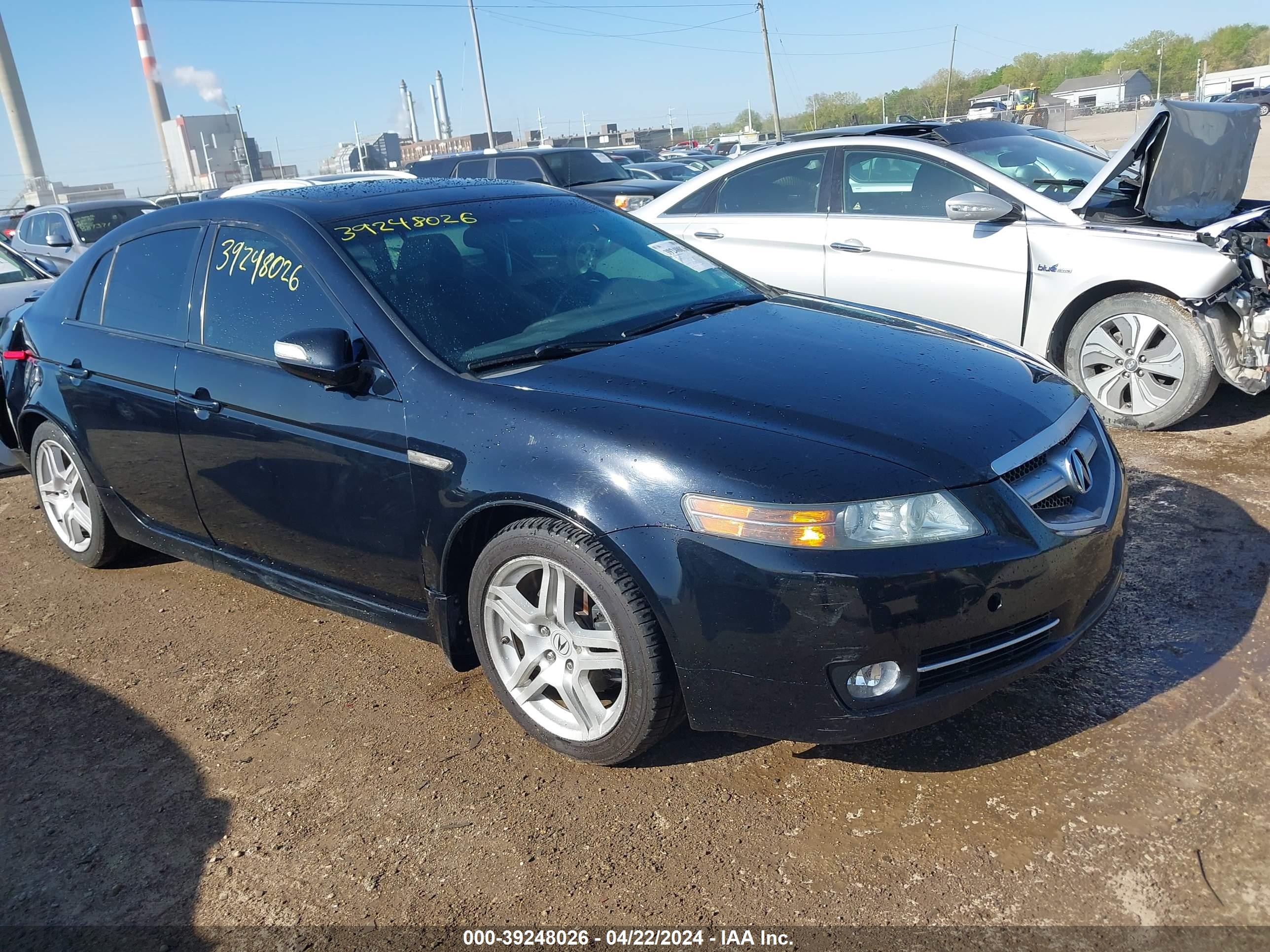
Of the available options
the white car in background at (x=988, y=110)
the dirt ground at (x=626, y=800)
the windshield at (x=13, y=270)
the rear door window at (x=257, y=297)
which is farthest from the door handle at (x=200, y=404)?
the white car in background at (x=988, y=110)

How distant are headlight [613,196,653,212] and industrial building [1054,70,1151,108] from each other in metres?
86.1

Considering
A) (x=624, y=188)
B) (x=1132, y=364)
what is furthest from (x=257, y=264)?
(x=624, y=188)

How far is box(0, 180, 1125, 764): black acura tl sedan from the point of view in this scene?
2.50 m

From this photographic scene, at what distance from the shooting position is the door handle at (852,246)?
606 cm

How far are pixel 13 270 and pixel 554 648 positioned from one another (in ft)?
22.4

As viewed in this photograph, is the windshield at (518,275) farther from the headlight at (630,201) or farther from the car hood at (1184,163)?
the headlight at (630,201)

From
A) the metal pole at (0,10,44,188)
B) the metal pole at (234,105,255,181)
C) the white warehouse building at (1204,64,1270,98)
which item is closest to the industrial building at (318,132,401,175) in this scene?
the metal pole at (234,105,255,181)

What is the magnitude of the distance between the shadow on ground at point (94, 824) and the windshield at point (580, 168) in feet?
35.0

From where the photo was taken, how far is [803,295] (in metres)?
4.08

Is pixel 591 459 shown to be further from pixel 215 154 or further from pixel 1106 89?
Result: pixel 1106 89

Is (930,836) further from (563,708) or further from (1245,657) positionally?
(1245,657)

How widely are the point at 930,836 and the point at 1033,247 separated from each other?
395 centimetres

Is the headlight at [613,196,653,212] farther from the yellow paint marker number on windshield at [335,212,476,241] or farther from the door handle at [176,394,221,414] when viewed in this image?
the door handle at [176,394,221,414]

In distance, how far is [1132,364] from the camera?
540 centimetres
